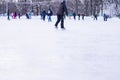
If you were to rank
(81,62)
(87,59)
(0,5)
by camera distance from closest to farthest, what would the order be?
(81,62) → (87,59) → (0,5)

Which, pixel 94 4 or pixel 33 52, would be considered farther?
pixel 94 4

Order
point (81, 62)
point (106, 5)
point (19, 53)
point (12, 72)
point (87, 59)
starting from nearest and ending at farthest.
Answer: point (12, 72) < point (81, 62) < point (87, 59) < point (19, 53) < point (106, 5)

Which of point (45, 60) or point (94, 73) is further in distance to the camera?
point (45, 60)

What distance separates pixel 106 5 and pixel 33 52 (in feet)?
154

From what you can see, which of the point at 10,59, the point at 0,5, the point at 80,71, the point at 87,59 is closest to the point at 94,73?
the point at 80,71

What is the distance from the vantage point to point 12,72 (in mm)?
4590

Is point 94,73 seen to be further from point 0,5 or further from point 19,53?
point 0,5

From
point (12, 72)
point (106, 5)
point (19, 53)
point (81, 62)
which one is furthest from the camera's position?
point (106, 5)

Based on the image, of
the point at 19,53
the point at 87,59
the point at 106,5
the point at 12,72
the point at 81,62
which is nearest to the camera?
the point at 12,72

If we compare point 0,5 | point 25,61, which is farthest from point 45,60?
point 0,5

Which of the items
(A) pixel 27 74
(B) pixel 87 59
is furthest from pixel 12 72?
(B) pixel 87 59

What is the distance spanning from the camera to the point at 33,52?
6656mm

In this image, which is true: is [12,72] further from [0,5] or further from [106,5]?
[0,5]

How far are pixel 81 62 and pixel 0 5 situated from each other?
200 ft
